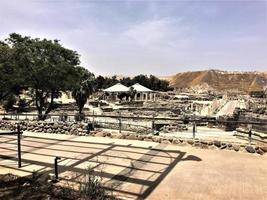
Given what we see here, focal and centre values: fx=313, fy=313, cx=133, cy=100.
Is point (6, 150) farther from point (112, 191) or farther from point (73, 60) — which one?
point (73, 60)

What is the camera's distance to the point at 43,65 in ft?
89.2

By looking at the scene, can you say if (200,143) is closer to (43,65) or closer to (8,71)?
(8,71)

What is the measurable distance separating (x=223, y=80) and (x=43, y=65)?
12547 cm

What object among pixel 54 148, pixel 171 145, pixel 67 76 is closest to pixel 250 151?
pixel 171 145

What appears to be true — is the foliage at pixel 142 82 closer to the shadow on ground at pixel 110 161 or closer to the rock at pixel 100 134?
the rock at pixel 100 134

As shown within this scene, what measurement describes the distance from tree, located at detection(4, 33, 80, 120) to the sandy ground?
1532 centimetres

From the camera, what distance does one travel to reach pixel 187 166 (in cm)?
880

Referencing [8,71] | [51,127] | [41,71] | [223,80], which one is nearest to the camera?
[51,127]

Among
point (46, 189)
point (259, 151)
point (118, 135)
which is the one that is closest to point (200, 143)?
point (259, 151)

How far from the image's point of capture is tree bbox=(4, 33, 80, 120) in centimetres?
2686

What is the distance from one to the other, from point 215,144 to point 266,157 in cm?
176

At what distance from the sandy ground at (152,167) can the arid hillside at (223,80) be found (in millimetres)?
119437

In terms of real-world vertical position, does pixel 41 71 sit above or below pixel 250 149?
above

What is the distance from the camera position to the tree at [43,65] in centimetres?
2686
